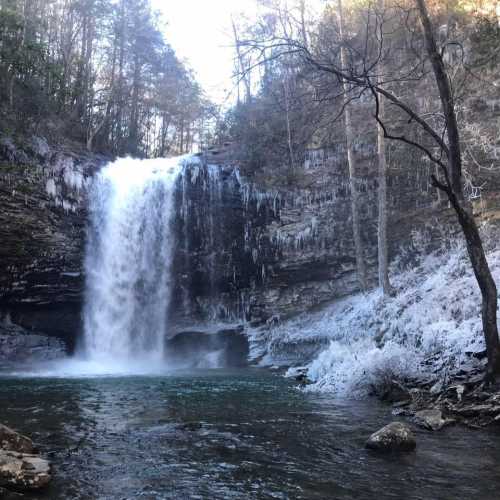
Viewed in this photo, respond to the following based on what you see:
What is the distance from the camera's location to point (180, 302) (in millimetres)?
20438

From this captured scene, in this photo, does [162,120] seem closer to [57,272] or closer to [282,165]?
[282,165]

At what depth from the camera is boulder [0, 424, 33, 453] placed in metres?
4.36

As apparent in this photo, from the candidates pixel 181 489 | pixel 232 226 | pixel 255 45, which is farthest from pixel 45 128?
pixel 181 489

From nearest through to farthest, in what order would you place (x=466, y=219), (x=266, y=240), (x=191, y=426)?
1. (x=191, y=426)
2. (x=466, y=219)
3. (x=266, y=240)

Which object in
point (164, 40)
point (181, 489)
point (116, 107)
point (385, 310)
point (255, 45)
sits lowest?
point (181, 489)

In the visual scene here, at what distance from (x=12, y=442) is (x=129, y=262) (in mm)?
15235

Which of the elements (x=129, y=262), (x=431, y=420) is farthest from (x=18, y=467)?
(x=129, y=262)

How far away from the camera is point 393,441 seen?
4.90m

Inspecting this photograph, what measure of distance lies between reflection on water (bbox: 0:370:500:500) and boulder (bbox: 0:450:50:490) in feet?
0.47

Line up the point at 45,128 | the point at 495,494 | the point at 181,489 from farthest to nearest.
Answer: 1. the point at 45,128
2. the point at 181,489
3. the point at 495,494

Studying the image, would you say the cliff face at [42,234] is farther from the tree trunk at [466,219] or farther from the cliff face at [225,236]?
the tree trunk at [466,219]

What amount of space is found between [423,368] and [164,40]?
30.1m

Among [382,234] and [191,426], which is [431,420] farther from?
[382,234]

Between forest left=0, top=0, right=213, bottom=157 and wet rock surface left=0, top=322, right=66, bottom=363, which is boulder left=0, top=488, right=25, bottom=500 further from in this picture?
wet rock surface left=0, top=322, right=66, bottom=363
